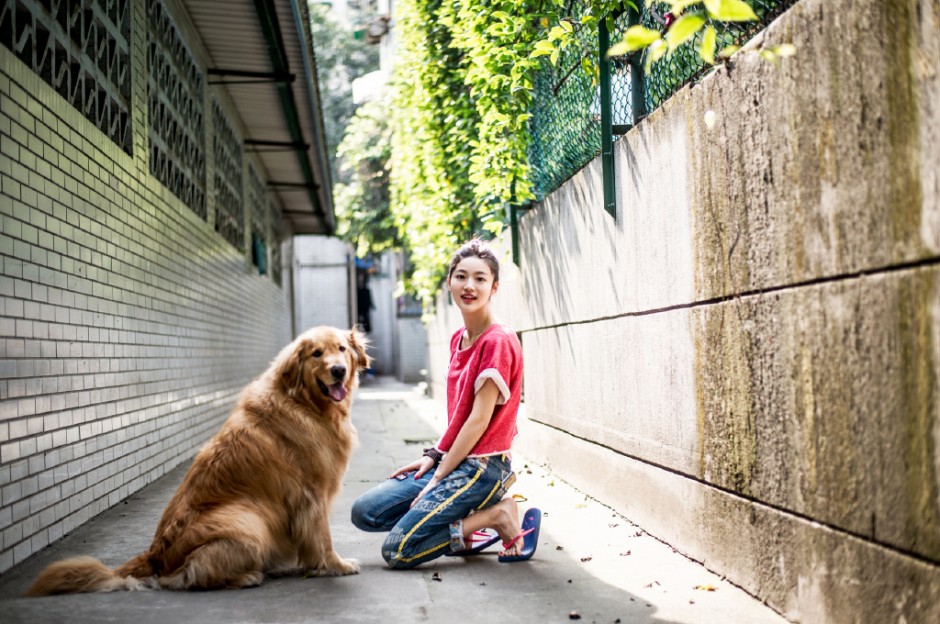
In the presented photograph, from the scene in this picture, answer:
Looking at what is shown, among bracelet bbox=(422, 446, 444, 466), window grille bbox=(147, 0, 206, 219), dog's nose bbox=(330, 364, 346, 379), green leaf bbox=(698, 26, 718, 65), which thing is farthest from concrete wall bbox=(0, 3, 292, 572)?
green leaf bbox=(698, 26, 718, 65)

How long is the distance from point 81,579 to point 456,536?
5.76ft

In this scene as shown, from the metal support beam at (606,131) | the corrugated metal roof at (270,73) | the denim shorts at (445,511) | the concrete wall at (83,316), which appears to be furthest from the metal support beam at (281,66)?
the denim shorts at (445,511)

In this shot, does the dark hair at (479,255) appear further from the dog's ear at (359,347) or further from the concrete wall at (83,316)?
the concrete wall at (83,316)

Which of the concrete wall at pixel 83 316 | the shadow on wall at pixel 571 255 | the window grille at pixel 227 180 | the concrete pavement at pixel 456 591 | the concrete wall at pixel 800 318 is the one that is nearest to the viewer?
the concrete wall at pixel 800 318

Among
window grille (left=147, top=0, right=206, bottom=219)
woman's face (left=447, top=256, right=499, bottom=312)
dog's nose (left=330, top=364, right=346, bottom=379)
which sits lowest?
dog's nose (left=330, top=364, right=346, bottom=379)

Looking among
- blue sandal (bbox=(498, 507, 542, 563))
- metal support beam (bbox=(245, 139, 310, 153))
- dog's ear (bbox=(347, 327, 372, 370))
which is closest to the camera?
blue sandal (bbox=(498, 507, 542, 563))

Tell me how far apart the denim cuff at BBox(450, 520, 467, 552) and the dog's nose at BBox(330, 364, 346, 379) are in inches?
37.9

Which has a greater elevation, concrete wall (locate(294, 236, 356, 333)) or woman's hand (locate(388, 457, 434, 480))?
concrete wall (locate(294, 236, 356, 333))

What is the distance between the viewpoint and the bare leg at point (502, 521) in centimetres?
450

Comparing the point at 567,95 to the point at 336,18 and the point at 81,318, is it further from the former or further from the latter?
the point at 336,18

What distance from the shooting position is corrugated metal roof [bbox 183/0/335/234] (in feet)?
29.3

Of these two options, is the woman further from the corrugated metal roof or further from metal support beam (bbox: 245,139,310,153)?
metal support beam (bbox: 245,139,310,153)

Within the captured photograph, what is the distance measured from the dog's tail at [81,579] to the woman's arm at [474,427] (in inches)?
56.9

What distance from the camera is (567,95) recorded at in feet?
22.8
